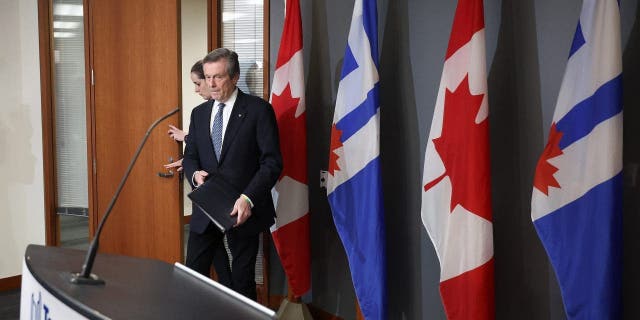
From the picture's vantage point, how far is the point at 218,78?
2734 millimetres

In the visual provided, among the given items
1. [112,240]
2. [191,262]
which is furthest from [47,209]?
[191,262]

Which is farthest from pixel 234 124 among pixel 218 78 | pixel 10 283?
pixel 10 283

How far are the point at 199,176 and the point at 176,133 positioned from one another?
2.96 feet

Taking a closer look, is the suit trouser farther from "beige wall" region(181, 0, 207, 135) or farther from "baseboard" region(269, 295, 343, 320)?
"beige wall" region(181, 0, 207, 135)

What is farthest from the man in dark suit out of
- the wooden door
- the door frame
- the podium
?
the door frame

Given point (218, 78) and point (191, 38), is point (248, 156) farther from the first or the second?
point (191, 38)

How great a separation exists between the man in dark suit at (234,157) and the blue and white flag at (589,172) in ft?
4.11

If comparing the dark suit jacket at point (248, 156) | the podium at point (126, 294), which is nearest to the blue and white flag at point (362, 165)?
the dark suit jacket at point (248, 156)

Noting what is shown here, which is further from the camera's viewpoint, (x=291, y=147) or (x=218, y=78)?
(x=291, y=147)

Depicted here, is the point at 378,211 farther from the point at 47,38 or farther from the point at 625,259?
the point at 47,38

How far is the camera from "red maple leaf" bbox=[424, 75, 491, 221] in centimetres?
221

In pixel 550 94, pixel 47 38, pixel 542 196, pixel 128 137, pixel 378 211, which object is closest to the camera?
pixel 542 196

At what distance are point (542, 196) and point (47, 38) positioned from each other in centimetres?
369

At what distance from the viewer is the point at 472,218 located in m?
2.22
